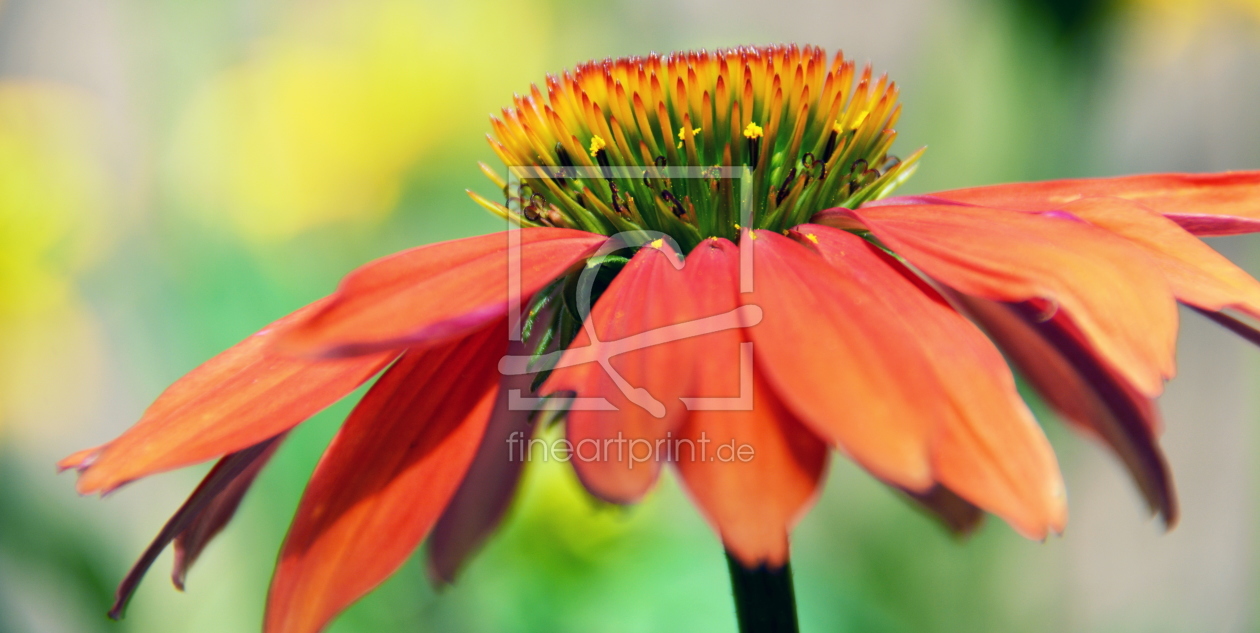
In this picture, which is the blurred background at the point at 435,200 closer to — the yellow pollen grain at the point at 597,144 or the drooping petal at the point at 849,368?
the yellow pollen grain at the point at 597,144

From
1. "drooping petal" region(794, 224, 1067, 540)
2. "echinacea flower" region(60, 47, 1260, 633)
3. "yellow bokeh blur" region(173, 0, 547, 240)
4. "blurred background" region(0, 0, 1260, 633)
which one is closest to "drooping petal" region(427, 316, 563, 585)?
"echinacea flower" region(60, 47, 1260, 633)

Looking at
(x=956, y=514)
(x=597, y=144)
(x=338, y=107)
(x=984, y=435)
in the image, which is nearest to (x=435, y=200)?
(x=338, y=107)

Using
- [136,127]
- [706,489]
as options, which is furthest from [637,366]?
[136,127]

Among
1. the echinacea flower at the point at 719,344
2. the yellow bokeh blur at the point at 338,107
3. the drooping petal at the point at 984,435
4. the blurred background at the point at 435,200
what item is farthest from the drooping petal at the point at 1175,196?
the yellow bokeh blur at the point at 338,107

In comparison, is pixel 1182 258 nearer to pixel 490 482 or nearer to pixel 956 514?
pixel 956 514

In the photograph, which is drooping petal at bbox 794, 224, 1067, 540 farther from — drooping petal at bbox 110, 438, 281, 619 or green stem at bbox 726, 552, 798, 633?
drooping petal at bbox 110, 438, 281, 619

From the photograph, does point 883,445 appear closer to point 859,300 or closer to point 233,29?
point 859,300
